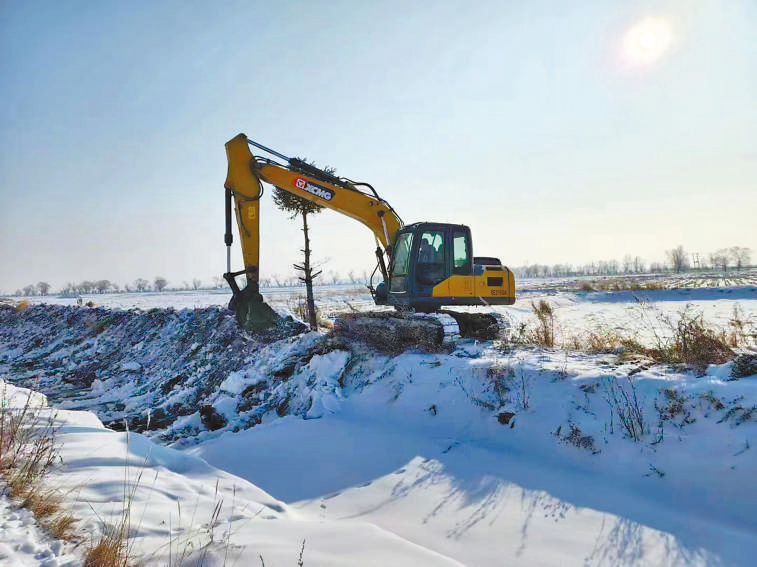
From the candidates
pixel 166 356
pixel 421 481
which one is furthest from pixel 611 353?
pixel 166 356

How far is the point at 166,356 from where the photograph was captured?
39.0 feet

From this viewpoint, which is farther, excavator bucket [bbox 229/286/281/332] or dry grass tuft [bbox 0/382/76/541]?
excavator bucket [bbox 229/286/281/332]

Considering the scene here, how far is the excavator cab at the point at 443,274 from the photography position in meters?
8.97

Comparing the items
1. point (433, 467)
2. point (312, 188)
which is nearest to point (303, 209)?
point (312, 188)

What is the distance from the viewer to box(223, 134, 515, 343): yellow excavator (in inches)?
355

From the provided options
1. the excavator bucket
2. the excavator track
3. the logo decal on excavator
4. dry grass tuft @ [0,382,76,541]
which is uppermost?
the logo decal on excavator

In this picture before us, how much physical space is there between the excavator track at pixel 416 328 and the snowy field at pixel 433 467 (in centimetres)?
39

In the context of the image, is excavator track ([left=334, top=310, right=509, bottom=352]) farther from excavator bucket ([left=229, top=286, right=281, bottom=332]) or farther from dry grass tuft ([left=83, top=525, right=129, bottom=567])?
dry grass tuft ([left=83, top=525, right=129, bottom=567])

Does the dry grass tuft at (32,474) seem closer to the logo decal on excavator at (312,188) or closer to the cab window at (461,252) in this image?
the logo decal on excavator at (312,188)

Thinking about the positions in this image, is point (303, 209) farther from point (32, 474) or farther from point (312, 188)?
point (32, 474)

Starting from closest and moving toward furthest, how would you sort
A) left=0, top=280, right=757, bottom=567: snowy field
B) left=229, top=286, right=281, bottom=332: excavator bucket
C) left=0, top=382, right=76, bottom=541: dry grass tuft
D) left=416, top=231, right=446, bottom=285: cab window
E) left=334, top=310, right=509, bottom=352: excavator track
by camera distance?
left=0, top=382, right=76, bottom=541: dry grass tuft
left=0, top=280, right=757, bottom=567: snowy field
left=334, top=310, right=509, bottom=352: excavator track
left=416, top=231, right=446, bottom=285: cab window
left=229, top=286, right=281, bottom=332: excavator bucket

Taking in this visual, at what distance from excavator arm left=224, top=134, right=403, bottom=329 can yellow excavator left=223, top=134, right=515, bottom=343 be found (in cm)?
2

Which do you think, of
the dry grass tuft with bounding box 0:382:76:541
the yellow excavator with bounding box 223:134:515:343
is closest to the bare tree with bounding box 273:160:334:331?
the yellow excavator with bounding box 223:134:515:343

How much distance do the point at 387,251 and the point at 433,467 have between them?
6.32 meters
